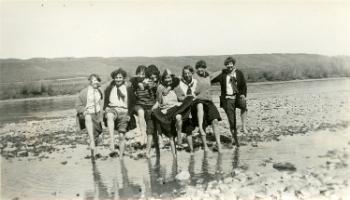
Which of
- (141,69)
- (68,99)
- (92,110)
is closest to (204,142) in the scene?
(141,69)

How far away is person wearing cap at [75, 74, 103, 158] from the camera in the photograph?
7203 mm

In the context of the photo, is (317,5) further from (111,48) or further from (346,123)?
(111,48)

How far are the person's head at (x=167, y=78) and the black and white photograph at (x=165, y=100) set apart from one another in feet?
0.06

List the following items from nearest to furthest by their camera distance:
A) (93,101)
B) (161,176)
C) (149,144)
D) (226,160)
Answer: (161,176) → (226,160) → (149,144) → (93,101)

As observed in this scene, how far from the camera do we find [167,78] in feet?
23.3

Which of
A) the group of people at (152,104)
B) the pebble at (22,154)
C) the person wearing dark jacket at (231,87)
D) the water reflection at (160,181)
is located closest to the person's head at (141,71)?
the group of people at (152,104)

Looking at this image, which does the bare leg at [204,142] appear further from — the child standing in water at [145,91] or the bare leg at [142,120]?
the bare leg at [142,120]

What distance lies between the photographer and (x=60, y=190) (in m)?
6.79

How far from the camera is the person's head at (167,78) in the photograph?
279 inches

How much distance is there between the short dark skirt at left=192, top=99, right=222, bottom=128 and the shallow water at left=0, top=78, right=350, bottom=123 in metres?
0.34

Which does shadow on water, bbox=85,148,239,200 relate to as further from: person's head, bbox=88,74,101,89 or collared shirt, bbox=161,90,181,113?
person's head, bbox=88,74,101,89

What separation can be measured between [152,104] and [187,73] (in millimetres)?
647

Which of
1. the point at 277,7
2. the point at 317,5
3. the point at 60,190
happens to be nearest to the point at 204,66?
the point at 277,7

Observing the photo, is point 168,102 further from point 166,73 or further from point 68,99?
point 68,99
